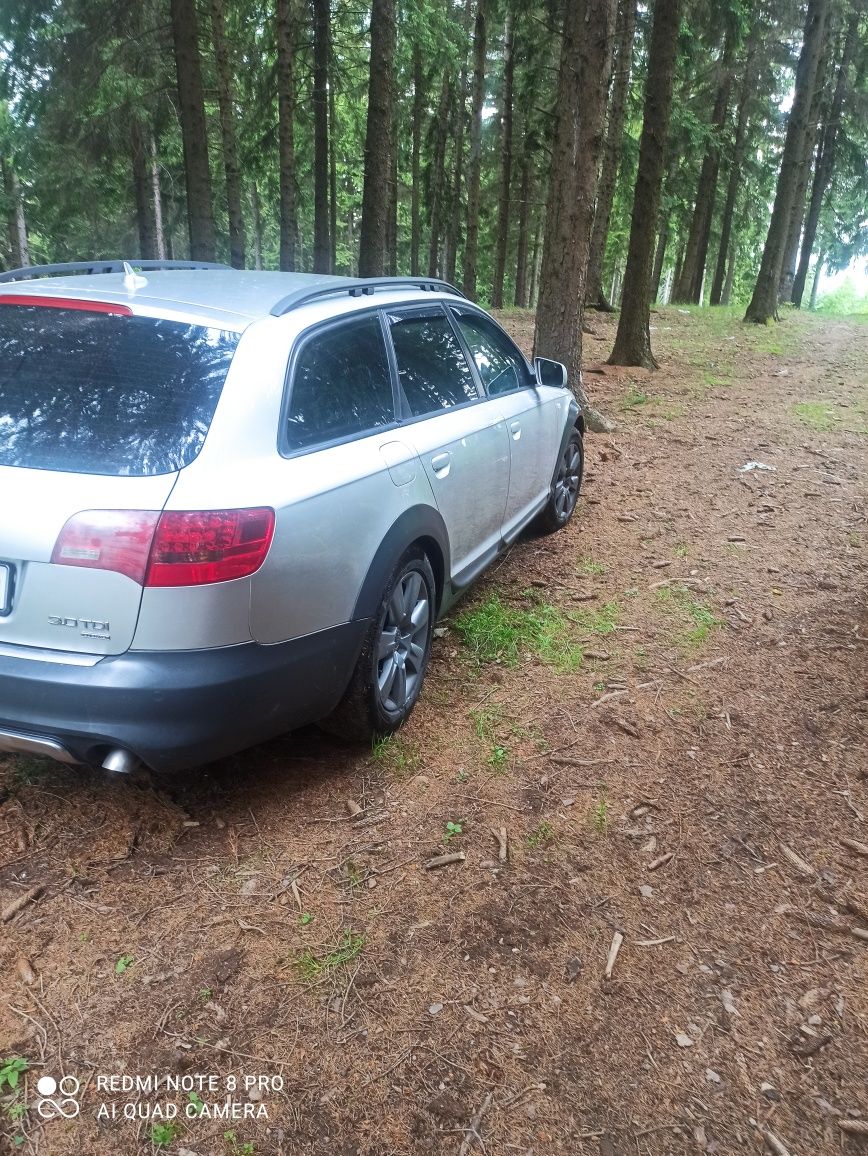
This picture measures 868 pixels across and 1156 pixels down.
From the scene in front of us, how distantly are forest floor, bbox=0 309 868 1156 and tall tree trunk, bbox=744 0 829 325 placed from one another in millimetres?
15624

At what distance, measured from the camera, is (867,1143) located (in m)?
1.94

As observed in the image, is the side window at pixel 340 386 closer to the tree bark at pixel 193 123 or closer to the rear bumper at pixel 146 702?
the rear bumper at pixel 146 702

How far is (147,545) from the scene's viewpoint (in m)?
2.43

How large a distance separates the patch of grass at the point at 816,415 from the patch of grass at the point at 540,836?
26.3 feet

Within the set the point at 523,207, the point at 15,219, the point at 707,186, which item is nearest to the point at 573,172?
the point at 707,186

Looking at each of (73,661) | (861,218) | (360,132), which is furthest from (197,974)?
(861,218)

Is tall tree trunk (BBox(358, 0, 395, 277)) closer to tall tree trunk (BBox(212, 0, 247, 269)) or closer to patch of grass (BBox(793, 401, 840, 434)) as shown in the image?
tall tree trunk (BBox(212, 0, 247, 269))

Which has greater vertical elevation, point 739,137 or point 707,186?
point 739,137

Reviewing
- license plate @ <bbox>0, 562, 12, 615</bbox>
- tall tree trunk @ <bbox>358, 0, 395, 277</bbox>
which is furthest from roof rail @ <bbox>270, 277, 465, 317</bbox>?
tall tree trunk @ <bbox>358, 0, 395, 277</bbox>

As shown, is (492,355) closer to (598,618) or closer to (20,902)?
(598,618)

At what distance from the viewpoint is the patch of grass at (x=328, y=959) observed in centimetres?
237

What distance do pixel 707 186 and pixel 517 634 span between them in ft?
71.4

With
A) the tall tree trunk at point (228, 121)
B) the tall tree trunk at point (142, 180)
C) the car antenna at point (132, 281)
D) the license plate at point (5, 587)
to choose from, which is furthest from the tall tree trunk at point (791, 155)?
the license plate at point (5, 587)

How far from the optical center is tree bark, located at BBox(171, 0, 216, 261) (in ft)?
34.8
